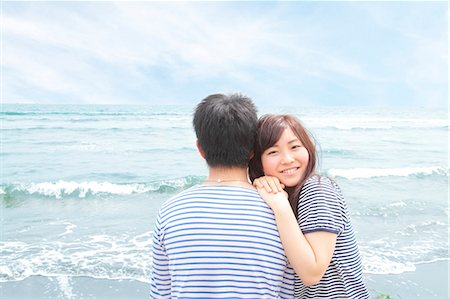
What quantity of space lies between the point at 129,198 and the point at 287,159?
804cm

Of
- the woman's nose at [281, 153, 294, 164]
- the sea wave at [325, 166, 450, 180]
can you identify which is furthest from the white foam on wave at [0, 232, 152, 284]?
the sea wave at [325, 166, 450, 180]

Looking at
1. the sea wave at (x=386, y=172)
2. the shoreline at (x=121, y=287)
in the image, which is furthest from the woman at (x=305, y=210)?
the sea wave at (x=386, y=172)

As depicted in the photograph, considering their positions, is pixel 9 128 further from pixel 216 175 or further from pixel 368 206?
pixel 216 175

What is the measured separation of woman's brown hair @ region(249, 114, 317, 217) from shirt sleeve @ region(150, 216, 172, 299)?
19.4 inches

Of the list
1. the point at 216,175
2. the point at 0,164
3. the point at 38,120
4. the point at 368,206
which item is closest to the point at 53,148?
the point at 0,164

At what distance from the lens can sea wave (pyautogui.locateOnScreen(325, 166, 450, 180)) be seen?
1203cm

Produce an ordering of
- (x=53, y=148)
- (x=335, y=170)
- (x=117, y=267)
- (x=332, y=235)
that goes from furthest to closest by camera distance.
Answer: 1. (x=53, y=148)
2. (x=335, y=170)
3. (x=117, y=267)
4. (x=332, y=235)

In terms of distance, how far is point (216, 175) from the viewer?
1.60 meters

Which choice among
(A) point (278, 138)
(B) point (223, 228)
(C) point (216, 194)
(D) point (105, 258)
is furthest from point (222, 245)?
(D) point (105, 258)

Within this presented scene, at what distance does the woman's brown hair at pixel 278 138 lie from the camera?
1725 millimetres

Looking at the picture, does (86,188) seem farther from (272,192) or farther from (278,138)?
(272,192)

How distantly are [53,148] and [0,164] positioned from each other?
2.97 metres

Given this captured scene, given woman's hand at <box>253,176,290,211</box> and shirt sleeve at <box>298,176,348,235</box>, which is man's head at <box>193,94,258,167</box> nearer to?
woman's hand at <box>253,176,290,211</box>

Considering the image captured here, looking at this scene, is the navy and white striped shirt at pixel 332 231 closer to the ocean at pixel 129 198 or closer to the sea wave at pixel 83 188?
the ocean at pixel 129 198
